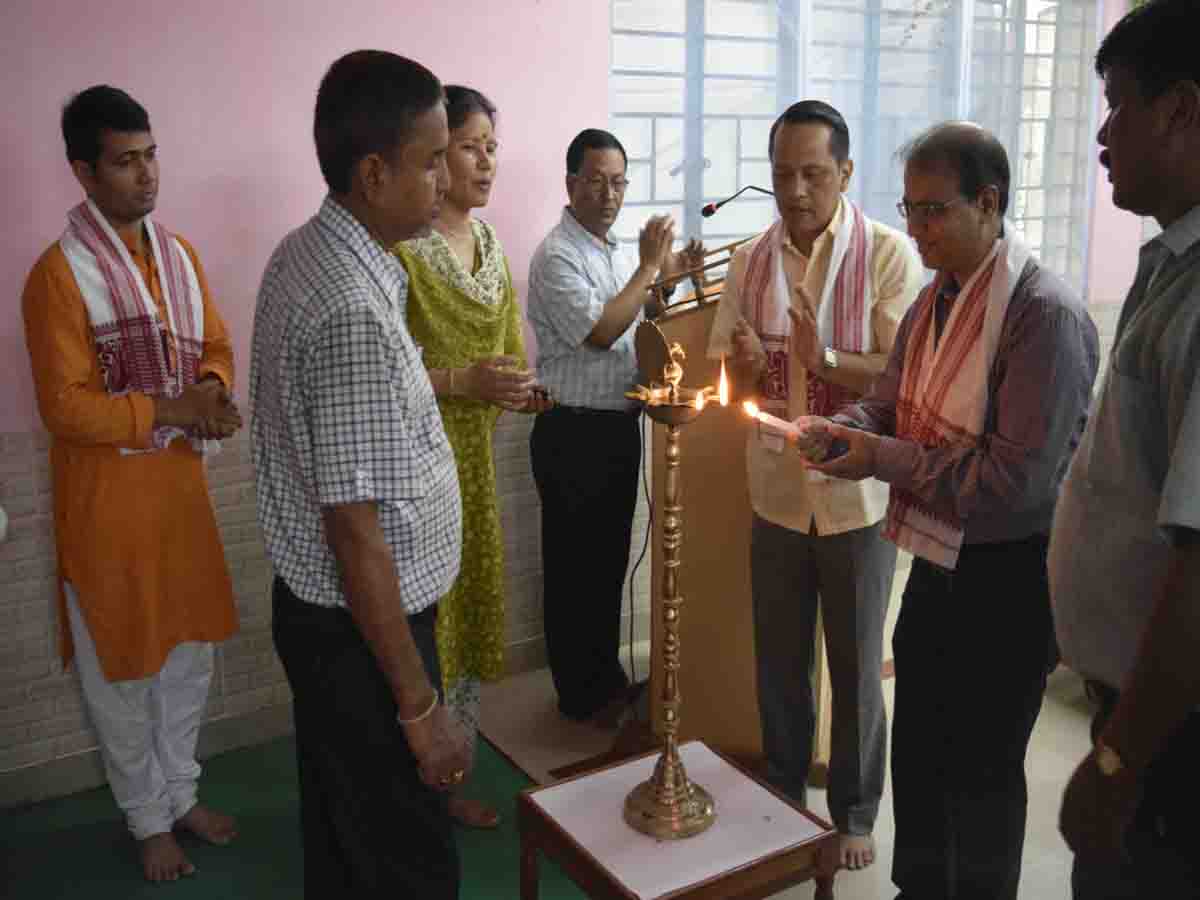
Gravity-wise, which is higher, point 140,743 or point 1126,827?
point 1126,827

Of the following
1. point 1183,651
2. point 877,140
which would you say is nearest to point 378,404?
point 1183,651

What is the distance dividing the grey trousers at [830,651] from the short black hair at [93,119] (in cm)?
172

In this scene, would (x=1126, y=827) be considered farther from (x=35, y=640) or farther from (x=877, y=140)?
(x=877, y=140)

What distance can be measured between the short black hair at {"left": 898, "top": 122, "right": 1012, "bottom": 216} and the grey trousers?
0.83 meters

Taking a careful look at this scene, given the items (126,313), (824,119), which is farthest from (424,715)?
(824,119)

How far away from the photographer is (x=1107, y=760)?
1.25 metres

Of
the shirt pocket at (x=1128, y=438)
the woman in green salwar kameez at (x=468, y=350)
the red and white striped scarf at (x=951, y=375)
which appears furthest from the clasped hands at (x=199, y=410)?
the shirt pocket at (x=1128, y=438)

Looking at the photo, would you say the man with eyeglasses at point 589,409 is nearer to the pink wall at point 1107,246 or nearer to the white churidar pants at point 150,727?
the white churidar pants at point 150,727

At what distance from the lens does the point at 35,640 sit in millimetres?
2836

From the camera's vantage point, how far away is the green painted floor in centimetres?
253

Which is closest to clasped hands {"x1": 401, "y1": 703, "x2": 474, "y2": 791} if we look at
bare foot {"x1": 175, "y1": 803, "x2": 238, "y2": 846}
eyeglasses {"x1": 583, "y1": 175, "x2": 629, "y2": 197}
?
bare foot {"x1": 175, "y1": 803, "x2": 238, "y2": 846}

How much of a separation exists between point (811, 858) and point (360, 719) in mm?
866

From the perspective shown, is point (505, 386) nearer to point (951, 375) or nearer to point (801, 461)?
point (801, 461)

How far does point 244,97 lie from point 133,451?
107cm
